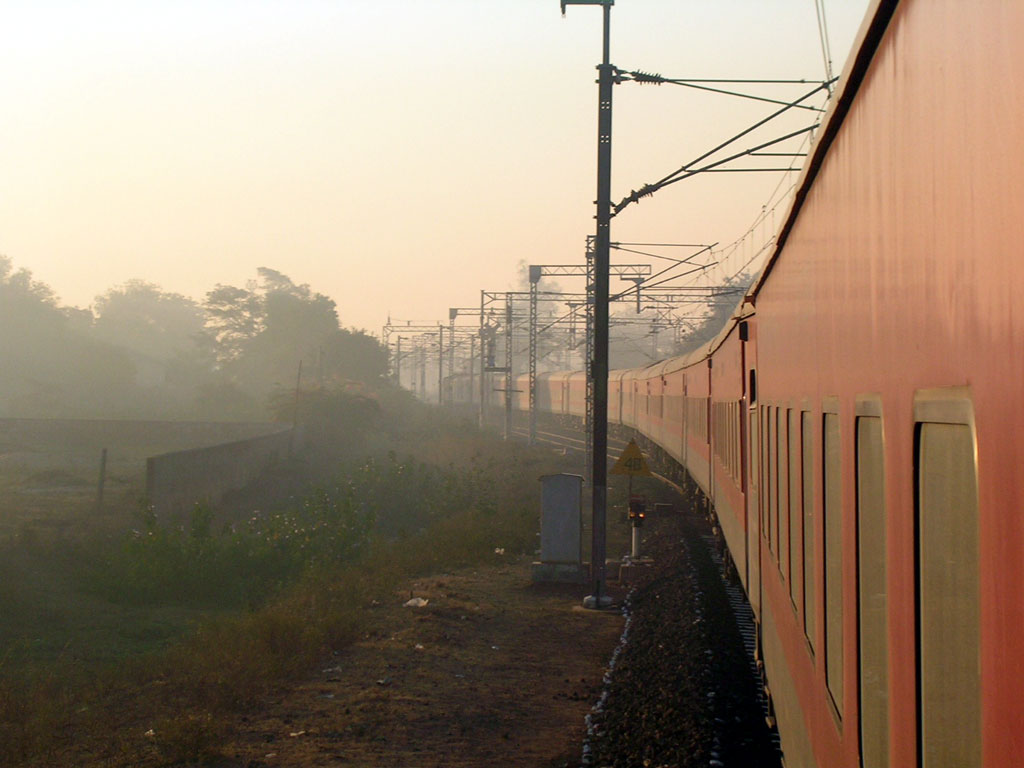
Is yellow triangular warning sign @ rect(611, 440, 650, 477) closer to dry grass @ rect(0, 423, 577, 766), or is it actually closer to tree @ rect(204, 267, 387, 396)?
dry grass @ rect(0, 423, 577, 766)

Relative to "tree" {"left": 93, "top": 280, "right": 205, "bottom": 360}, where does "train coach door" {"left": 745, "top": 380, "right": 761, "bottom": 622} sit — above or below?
below

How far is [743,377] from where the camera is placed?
9789mm

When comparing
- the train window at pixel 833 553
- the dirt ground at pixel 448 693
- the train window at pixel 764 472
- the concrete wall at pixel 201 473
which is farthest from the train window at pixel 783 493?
the concrete wall at pixel 201 473

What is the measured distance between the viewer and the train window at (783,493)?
5273mm

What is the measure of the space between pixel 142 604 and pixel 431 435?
41.9m

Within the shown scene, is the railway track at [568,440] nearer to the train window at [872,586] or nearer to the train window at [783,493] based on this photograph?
the train window at [783,493]

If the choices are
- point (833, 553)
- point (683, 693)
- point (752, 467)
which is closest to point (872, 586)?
point (833, 553)

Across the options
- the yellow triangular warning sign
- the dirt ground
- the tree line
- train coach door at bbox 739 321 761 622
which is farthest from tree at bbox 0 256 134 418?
train coach door at bbox 739 321 761 622

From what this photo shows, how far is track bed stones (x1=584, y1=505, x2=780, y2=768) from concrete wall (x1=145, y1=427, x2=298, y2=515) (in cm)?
1181

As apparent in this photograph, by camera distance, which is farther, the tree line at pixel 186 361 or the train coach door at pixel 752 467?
the tree line at pixel 186 361

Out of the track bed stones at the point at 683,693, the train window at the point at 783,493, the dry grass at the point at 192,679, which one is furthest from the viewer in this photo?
the dry grass at the point at 192,679

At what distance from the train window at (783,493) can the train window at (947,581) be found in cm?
319

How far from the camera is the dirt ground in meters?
8.34

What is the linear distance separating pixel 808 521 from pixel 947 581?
254cm
